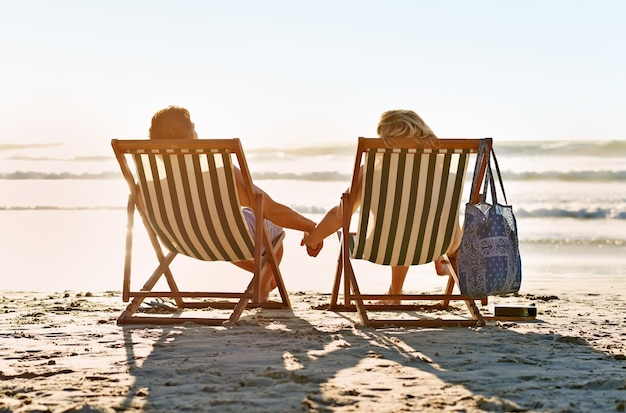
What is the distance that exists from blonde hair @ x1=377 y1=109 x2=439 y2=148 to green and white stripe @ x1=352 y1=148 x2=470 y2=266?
0.06 m

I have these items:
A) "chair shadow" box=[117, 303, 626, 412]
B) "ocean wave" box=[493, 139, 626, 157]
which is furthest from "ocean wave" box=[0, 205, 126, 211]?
"chair shadow" box=[117, 303, 626, 412]

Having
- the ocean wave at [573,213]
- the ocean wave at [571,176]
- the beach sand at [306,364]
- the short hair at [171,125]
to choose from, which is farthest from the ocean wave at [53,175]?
the short hair at [171,125]

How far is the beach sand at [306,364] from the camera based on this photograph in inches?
118

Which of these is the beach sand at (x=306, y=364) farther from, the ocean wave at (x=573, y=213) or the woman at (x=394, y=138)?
the ocean wave at (x=573, y=213)

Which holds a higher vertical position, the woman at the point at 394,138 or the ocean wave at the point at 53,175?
the ocean wave at the point at 53,175

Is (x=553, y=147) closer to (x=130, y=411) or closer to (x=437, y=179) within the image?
(x=437, y=179)

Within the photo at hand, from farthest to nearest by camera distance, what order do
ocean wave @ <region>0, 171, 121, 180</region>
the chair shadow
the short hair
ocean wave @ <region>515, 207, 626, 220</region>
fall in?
ocean wave @ <region>0, 171, 121, 180</region>
ocean wave @ <region>515, 207, 626, 220</region>
the short hair
the chair shadow

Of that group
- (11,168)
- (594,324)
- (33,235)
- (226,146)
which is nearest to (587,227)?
(33,235)

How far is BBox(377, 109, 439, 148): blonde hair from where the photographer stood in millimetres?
4883

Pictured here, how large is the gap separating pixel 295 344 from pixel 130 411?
1455mm

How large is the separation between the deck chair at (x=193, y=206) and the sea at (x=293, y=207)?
2.07 m

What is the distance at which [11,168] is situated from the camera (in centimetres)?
2427

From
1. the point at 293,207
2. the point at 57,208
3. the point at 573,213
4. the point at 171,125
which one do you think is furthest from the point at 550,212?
the point at 171,125

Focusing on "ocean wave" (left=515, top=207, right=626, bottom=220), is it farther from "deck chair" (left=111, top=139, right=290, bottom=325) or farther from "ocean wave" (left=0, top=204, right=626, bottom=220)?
"deck chair" (left=111, top=139, right=290, bottom=325)
